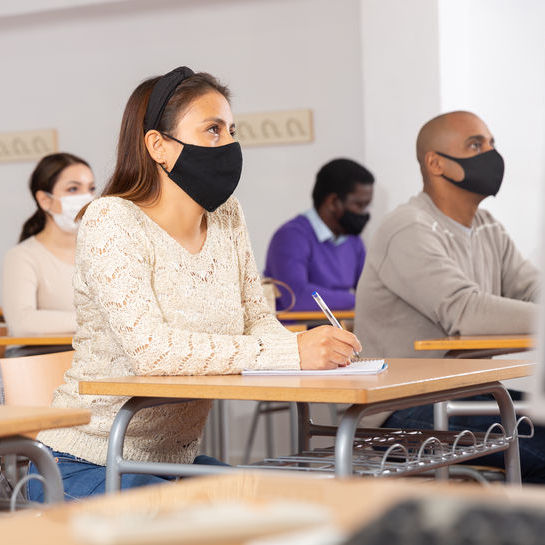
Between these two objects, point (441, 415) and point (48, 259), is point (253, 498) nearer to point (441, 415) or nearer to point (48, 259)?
point (441, 415)

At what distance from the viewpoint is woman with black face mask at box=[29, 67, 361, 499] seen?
198cm

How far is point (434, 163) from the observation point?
3547 millimetres

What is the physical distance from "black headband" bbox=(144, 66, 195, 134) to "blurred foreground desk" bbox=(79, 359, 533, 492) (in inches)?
26.2

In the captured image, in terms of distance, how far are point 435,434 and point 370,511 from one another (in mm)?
1408

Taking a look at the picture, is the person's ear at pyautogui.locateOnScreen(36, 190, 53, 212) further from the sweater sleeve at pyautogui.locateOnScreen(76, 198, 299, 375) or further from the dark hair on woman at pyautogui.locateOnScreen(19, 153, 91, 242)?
the sweater sleeve at pyautogui.locateOnScreen(76, 198, 299, 375)

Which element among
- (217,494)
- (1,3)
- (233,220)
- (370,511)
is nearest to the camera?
(370,511)

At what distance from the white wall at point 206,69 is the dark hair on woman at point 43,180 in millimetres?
1371

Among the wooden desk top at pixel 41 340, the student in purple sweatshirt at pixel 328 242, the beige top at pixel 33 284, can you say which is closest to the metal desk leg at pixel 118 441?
the wooden desk top at pixel 41 340

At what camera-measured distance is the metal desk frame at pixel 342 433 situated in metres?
1.59

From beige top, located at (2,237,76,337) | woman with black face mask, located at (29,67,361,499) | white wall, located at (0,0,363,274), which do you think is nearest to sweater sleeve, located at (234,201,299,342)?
woman with black face mask, located at (29,67,361,499)

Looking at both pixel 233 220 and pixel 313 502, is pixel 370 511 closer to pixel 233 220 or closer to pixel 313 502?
pixel 313 502

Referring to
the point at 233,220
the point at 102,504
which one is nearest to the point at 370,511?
the point at 102,504

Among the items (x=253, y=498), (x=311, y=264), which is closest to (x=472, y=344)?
(x=253, y=498)

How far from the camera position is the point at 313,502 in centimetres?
76
